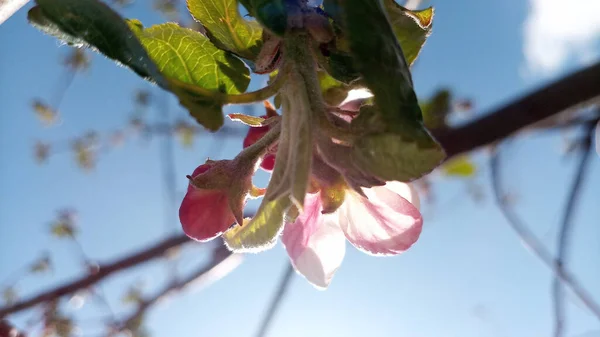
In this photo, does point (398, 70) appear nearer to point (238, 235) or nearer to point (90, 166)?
point (238, 235)

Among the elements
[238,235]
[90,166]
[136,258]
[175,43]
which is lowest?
[90,166]

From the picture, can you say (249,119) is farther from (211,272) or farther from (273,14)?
(211,272)

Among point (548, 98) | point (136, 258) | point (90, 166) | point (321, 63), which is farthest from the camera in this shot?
point (90, 166)

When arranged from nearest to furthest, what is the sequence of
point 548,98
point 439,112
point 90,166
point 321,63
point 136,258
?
point 321,63, point 548,98, point 136,258, point 439,112, point 90,166

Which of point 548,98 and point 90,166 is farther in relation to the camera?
point 90,166

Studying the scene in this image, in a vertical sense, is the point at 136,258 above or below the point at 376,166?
below

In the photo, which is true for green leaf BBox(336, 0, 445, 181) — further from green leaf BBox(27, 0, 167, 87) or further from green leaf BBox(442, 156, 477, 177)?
green leaf BBox(442, 156, 477, 177)

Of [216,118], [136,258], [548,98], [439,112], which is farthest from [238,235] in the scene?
[439,112]
